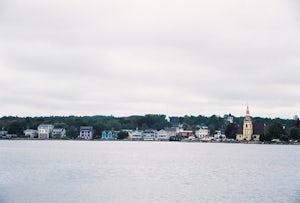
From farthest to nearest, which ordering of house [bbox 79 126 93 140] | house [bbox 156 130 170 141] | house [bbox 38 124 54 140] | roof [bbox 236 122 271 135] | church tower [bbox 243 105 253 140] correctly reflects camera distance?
house [bbox 156 130 170 141]
house [bbox 38 124 54 140]
house [bbox 79 126 93 140]
church tower [bbox 243 105 253 140]
roof [bbox 236 122 271 135]

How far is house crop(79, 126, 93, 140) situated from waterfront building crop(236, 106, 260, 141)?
Result: 5557cm

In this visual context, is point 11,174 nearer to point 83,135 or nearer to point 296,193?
point 296,193

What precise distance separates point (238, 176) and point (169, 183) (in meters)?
9.02

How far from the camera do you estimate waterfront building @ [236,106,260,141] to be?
15500 centimetres

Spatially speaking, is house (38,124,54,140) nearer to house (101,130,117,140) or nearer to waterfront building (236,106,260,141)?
house (101,130,117,140)

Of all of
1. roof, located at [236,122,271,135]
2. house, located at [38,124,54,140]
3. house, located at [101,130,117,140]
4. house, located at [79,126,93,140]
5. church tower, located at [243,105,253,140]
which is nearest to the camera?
roof, located at [236,122,271,135]

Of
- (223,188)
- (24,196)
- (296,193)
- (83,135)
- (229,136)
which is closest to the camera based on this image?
(24,196)

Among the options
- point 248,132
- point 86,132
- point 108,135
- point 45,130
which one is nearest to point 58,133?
A: point 45,130

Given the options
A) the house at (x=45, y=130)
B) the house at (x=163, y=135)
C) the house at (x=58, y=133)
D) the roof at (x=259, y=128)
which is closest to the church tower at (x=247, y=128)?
the roof at (x=259, y=128)

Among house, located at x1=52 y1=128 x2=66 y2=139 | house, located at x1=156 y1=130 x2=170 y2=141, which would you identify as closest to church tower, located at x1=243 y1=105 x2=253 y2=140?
house, located at x1=156 y1=130 x2=170 y2=141

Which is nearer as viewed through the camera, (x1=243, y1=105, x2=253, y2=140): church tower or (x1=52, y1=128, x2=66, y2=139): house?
(x1=243, y1=105, x2=253, y2=140): church tower

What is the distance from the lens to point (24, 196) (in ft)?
98.9

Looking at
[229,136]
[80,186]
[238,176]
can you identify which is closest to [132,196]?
[80,186]

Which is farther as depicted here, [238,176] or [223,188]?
[238,176]
